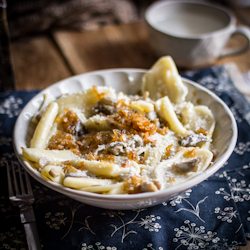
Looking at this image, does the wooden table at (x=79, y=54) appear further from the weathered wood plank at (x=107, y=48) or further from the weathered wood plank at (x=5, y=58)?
the weathered wood plank at (x=5, y=58)

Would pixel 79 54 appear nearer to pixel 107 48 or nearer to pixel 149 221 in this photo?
pixel 107 48

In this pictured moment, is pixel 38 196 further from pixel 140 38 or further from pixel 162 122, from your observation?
pixel 140 38

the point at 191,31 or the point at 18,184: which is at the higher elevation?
the point at 191,31

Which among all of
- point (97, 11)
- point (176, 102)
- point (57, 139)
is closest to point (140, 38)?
point (97, 11)

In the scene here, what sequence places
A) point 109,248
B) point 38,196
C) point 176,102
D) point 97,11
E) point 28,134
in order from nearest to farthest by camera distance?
1. point 109,248
2. point 38,196
3. point 28,134
4. point 176,102
5. point 97,11

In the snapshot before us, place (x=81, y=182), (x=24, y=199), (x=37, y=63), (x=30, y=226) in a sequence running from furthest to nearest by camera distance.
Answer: (x=37, y=63), (x=24, y=199), (x=30, y=226), (x=81, y=182)

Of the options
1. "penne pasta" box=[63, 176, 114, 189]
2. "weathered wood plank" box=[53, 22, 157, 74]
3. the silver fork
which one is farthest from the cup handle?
the silver fork

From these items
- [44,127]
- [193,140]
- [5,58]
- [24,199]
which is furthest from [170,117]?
[5,58]

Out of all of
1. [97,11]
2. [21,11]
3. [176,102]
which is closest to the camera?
[176,102]
